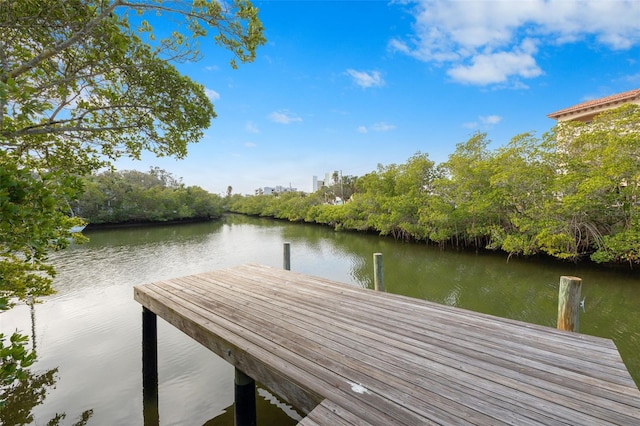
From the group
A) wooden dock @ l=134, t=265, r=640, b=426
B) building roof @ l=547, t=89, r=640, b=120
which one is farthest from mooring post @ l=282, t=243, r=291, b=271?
building roof @ l=547, t=89, r=640, b=120

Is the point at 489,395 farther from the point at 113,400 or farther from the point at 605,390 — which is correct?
the point at 113,400

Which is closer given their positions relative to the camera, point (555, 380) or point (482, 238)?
point (555, 380)

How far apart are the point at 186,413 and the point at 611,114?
15.8m

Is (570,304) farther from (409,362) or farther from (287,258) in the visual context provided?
(287,258)

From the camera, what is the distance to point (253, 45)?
3.30 metres

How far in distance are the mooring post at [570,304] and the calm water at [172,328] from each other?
8.71 feet

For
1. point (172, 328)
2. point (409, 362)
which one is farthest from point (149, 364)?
point (409, 362)

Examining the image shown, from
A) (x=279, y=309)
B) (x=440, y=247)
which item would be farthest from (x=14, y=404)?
(x=440, y=247)

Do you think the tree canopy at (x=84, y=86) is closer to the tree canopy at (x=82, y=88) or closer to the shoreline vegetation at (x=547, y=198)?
the tree canopy at (x=82, y=88)

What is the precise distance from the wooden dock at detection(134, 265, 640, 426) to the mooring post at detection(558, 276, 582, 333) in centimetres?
55

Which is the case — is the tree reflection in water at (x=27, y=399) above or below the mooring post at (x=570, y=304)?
below

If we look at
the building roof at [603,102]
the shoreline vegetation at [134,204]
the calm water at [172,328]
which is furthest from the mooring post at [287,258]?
the shoreline vegetation at [134,204]

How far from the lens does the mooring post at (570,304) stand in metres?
3.11

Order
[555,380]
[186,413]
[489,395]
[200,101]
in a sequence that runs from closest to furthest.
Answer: [489,395] < [555,380] < [186,413] < [200,101]
